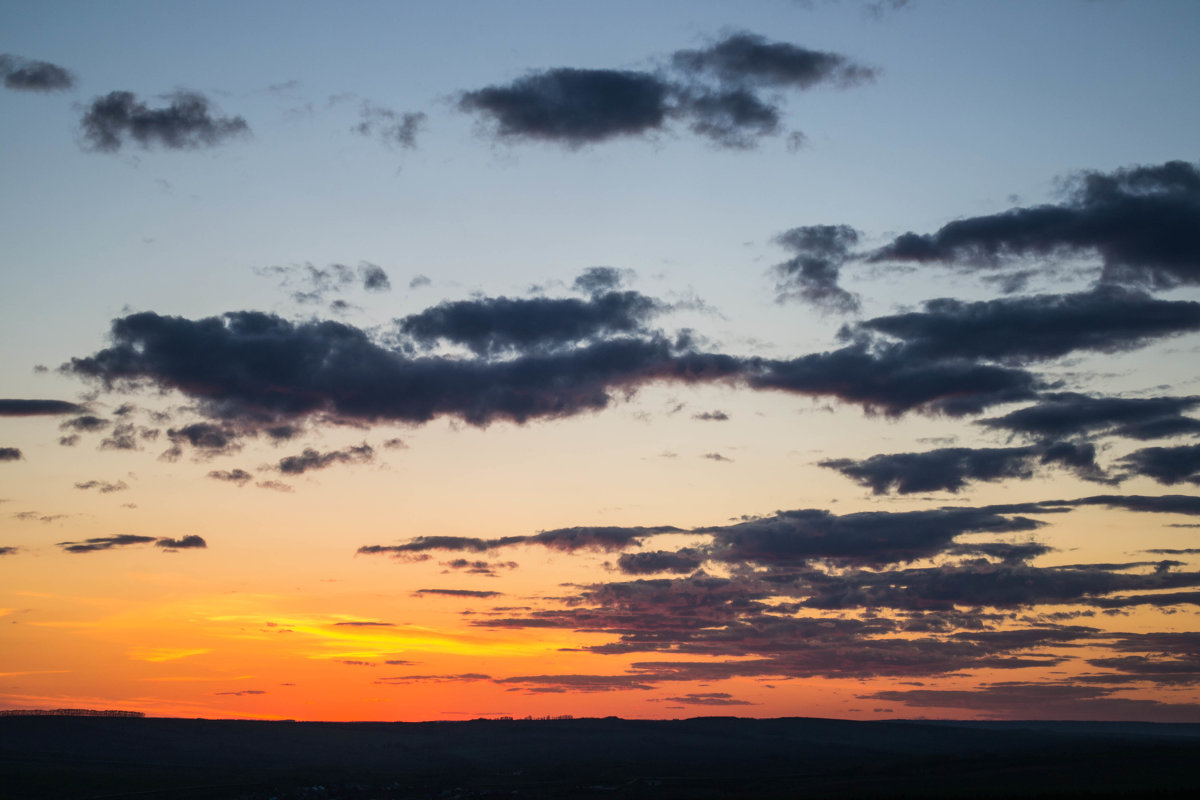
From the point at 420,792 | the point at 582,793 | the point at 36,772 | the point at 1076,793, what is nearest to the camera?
the point at 1076,793

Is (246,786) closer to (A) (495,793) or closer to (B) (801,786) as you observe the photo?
(A) (495,793)

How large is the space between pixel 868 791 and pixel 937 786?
13524mm

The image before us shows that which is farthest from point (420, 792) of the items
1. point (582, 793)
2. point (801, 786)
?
point (801, 786)

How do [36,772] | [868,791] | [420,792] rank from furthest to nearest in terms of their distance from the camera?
[36,772] < [420,792] < [868,791]

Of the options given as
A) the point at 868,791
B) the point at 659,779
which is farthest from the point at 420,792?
the point at 868,791

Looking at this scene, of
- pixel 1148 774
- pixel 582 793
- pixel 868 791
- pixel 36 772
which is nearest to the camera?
pixel 868 791

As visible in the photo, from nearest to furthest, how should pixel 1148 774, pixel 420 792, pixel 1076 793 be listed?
pixel 1076 793
pixel 1148 774
pixel 420 792

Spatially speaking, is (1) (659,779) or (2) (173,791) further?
(1) (659,779)

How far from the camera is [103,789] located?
176125mm

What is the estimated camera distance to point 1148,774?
15612cm

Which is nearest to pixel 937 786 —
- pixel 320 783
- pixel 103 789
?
pixel 320 783

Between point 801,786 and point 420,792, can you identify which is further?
point 420,792

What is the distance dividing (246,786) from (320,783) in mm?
14510

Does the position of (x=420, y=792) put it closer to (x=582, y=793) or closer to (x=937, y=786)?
(x=582, y=793)
